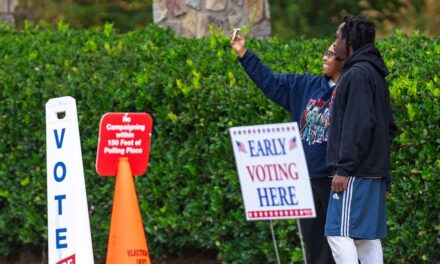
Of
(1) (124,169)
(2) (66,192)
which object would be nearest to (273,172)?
(1) (124,169)

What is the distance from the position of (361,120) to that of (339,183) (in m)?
0.39

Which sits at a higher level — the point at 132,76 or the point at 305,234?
the point at 132,76

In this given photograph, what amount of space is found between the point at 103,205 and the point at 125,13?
11.2 meters

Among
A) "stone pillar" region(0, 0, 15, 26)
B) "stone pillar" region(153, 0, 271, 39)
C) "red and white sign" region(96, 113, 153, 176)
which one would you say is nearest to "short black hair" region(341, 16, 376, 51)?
"red and white sign" region(96, 113, 153, 176)

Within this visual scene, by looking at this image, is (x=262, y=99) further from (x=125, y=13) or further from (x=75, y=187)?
(x=125, y=13)

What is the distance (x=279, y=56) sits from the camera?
398 inches

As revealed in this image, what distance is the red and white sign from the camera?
8.36m

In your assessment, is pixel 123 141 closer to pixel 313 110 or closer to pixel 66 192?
pixel 66 192

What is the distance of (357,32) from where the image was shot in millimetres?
7879

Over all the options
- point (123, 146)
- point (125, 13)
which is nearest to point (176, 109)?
point (123, 146)

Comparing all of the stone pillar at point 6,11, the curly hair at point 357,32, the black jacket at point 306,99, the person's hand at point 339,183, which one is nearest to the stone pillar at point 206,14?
the stone pillar at point 6,11

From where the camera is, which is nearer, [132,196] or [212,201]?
[132,196]

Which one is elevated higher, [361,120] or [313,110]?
[313,110]

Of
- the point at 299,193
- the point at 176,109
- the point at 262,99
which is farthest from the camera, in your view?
the point at 176,109
